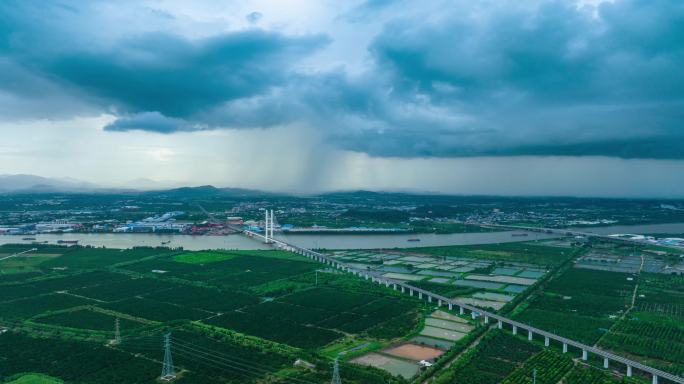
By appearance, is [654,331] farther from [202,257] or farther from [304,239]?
[304,239]

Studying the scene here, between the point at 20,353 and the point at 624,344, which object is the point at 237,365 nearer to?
the point at 20,353

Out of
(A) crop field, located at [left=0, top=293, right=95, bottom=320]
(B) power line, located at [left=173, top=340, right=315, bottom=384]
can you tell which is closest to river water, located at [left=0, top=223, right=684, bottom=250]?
(A) crop field, located at [left=0, top=293, right=95, bottom=320]

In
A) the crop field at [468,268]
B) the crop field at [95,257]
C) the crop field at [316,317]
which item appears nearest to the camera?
the crop field at [316,317]

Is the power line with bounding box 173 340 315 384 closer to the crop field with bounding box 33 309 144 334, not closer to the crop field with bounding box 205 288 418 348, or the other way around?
the crop field with bounding box 205 288 418 348

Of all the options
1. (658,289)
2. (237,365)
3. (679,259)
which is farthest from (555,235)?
(237,365)

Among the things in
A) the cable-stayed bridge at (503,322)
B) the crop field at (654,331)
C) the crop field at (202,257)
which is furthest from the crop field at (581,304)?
the crop field at (202,257)

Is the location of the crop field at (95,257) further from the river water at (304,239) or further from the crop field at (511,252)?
the crop field at (511,252)
